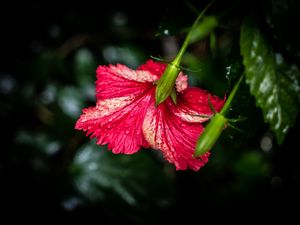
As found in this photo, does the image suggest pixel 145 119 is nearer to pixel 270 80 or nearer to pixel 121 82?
pixel 121 82

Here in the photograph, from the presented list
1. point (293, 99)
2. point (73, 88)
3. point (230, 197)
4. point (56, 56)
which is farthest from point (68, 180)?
point (293, 99)

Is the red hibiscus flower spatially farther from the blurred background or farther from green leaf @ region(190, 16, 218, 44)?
the blurred background

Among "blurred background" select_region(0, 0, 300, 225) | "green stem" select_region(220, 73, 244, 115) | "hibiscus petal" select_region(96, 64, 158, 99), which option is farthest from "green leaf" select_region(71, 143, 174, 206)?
"green stem" select_region(220, 73, 244, 115)

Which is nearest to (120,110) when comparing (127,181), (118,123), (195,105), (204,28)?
(118,123)

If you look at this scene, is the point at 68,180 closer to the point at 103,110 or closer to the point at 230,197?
the point at 230,197

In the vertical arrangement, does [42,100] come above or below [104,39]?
below

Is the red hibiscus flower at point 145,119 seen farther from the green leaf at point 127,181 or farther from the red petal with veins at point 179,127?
the green leaf at point 127,181
